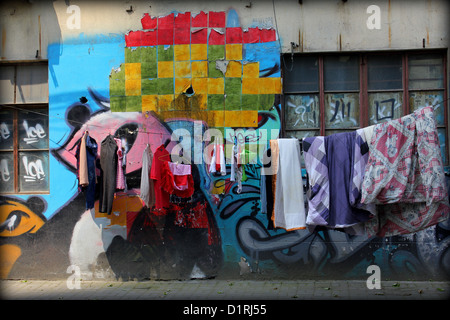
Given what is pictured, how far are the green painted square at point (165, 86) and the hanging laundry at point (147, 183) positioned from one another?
1.07 m

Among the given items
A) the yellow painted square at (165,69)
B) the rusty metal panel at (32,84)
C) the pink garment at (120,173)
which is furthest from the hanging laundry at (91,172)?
the yellow painted square at (165,69)

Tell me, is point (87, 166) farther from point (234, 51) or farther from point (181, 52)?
point (234, 51)

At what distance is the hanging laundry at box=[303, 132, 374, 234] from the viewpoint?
5813 millimetres

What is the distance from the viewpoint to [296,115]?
8375 millimetres

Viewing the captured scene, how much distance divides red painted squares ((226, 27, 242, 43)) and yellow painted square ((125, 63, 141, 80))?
158 centimetres

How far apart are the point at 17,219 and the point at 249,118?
14.3ft

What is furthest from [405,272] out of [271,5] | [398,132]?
[271,5]

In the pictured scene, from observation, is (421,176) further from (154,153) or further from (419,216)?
(154,153)

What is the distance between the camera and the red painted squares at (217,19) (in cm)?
833

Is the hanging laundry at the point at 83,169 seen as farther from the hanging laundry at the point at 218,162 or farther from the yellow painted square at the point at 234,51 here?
the yellow painted square at the point at 234,51

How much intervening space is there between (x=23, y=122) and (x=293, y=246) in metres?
5.14

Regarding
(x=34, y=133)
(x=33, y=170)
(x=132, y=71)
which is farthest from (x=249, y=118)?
(x=33, y=170)

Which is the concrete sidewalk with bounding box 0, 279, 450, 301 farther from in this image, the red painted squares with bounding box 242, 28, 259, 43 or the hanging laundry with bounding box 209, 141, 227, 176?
the red painted squares with bounding box 242, 28, 259, 43
